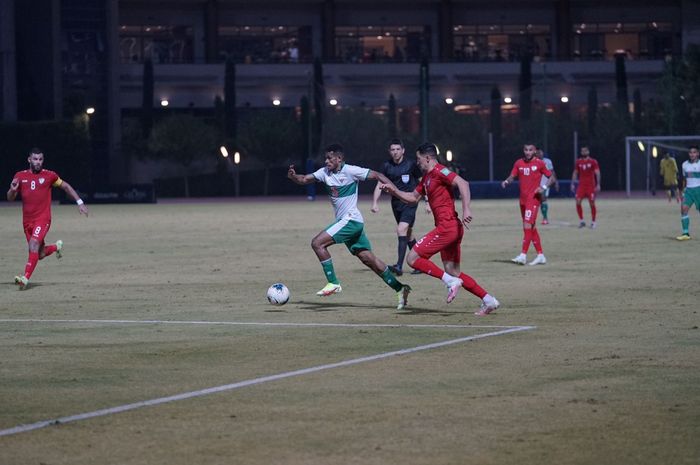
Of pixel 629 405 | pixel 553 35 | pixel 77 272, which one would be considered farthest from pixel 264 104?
pixel 629 405

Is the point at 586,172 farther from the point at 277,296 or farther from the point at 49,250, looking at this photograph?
the point at 277,296

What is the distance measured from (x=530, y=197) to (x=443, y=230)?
8563 millimetres

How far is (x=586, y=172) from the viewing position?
35219mm

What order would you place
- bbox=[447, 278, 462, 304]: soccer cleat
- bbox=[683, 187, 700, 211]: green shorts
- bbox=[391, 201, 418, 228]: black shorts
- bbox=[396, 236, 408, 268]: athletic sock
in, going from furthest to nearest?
bbox=[683, 187, 700, 211]: green shorts < bbox=[391, 201, 418, 228]: black shorts < bbox=[396, 236, 408, 268]: athletic sock < bbox=[447, 278, 462, 304]: soccer cleat

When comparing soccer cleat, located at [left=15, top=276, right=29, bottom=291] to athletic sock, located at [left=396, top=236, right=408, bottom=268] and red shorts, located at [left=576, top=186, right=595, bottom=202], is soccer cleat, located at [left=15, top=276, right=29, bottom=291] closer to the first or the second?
athletic sock, located at [left=396, top=236, right=408, bottom=268]

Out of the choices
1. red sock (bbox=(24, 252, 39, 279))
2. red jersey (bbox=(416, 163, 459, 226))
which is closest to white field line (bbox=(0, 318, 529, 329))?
red jersey (bbox=(416, 163, 459, 226))

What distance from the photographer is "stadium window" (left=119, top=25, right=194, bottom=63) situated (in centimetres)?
9100

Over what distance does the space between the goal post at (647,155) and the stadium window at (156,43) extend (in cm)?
3752

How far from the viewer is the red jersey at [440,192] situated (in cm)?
1591

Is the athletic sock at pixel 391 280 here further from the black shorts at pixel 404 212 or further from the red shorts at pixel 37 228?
the red shorts at pixel 37 228

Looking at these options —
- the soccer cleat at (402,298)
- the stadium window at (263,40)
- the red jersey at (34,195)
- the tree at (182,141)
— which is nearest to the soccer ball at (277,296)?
the soccer cleat at (402,298)

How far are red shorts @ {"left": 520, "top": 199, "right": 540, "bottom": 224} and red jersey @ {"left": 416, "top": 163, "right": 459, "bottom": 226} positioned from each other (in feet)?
25.2

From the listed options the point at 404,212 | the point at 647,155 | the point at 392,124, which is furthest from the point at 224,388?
the point at 392,124

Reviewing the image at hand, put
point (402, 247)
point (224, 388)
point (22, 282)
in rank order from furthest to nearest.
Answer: point (402, 247) < point (22, 282) < point (224, 388)
